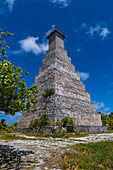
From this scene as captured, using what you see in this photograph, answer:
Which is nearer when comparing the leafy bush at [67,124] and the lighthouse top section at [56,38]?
the leafy bush at [67,124]

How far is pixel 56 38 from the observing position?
4169 cm

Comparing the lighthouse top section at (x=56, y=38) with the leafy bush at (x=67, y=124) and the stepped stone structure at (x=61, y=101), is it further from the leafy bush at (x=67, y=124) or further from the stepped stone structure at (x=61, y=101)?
the leafy bush at (x=67, y=124)

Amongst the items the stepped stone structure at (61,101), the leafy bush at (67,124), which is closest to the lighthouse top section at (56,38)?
the stepped stone structure at (61,101)

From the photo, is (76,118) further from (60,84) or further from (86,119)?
(60,84)

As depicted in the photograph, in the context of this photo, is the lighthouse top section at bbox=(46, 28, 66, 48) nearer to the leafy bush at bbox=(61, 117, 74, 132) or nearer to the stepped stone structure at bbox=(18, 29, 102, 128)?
the stepped stone structure at bbox=(18, 29, 102, 128)

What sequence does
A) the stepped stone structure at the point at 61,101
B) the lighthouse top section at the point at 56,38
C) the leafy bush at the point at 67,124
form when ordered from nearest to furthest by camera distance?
the leafy bush at the point at 67,124
the stepped stone structure at the point at 61,101
the lighthouse top section at the point at 56,38

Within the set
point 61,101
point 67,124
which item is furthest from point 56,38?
point 67,124

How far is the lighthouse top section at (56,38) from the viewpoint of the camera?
41213 millimetres

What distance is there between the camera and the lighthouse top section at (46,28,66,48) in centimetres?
4121

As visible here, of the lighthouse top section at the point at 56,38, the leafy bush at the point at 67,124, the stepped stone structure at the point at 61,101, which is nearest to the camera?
the leafy bush at the point at 67,124

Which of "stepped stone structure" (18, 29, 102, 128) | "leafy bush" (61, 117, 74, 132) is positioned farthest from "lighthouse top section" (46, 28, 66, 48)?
"leafy bush" (61, 117, 74, 132)

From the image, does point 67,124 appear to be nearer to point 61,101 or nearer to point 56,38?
point 61,101

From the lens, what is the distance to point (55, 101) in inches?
946

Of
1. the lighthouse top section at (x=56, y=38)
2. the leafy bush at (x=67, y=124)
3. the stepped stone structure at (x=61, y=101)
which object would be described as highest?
the lighthouse top section at (x=56, y=38)
